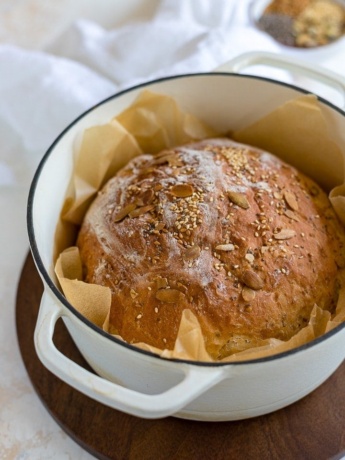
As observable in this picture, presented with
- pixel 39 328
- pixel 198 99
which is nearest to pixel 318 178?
pixel 198 99

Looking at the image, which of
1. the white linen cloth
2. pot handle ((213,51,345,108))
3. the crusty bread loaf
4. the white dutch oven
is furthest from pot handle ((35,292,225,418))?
pot handle ((213,51,345,108))

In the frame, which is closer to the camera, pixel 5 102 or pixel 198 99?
pixel 198 99

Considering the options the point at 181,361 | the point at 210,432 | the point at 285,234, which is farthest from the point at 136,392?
the point at 285,234

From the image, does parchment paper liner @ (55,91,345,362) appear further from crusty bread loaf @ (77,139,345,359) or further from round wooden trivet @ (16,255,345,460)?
round wooden trivet @ (16,255,345,460)

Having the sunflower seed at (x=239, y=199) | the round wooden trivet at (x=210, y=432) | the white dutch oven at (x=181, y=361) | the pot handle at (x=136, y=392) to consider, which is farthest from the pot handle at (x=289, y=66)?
the pot handle at (x=136, y=392)

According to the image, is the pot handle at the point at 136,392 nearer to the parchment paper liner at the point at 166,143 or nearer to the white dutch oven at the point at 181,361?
the white dutch oven at the point at 181,361

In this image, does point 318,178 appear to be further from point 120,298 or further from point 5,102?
point 5,102
